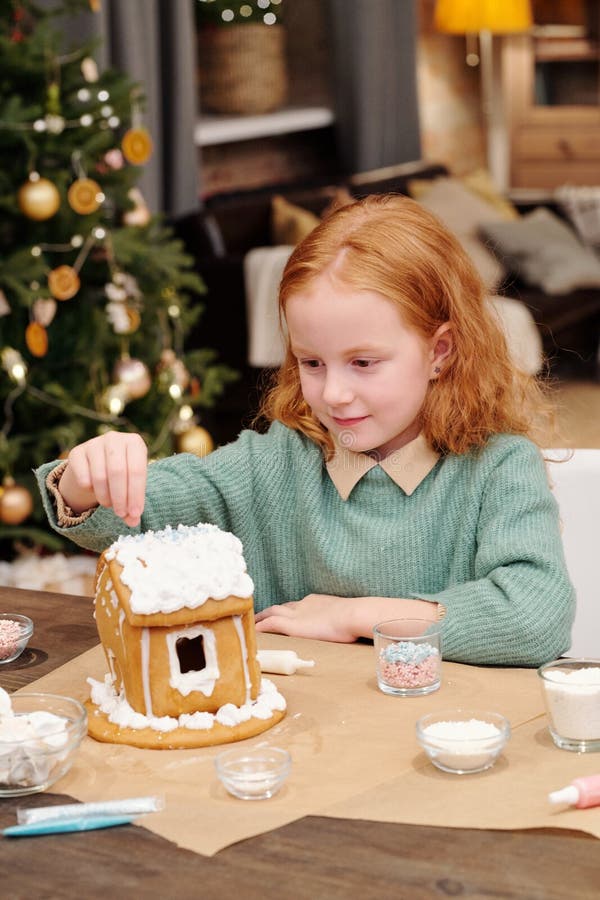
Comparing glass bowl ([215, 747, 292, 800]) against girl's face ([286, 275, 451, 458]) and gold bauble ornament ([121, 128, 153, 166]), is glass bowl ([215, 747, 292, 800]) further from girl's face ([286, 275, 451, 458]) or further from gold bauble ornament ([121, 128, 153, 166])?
gold bauble ornament ([121, 128, 153, 166])

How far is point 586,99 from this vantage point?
8.02m

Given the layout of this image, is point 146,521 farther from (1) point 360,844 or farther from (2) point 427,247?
(1) point 360,844

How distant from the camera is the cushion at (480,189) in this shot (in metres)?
6.09

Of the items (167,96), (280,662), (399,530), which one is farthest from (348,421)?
(167,96)

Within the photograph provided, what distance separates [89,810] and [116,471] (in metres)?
0.43

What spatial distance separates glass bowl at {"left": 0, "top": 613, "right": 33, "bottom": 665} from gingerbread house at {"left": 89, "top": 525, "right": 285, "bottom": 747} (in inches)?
7.4

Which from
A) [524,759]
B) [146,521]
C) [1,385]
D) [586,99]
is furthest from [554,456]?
[586,99]

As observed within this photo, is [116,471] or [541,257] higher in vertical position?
[116,471]

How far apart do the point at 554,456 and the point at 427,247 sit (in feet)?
1.15

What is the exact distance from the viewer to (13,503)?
336cm

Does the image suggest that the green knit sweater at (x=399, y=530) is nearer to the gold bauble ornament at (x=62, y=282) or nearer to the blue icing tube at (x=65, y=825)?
the blue icing tube at (x=65, y=825)

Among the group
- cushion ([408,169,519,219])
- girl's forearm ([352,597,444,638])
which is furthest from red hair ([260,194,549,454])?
cushion ([408,169,519,219])

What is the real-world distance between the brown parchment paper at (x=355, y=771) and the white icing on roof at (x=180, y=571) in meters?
0.13

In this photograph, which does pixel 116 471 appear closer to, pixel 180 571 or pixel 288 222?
pixel 180 571
